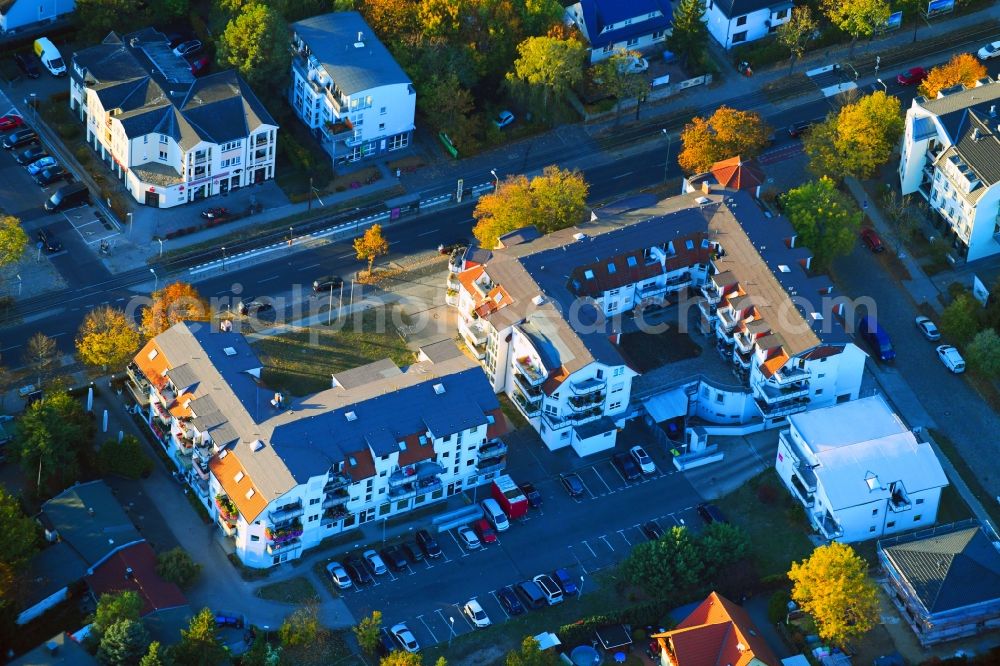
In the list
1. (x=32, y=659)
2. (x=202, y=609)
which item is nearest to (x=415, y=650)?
(x=202, y=609)

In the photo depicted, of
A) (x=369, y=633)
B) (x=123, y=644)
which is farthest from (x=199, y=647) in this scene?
(x=369, y=633)

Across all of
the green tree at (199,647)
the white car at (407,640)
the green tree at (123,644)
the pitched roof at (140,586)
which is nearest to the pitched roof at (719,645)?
the white car at (407,640)

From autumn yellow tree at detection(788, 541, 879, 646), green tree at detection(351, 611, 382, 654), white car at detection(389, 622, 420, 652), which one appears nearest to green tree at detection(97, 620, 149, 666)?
green tree at detection(351, 611, 382, 654)

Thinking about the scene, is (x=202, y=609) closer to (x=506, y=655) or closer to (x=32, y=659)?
(x=32, y=659)

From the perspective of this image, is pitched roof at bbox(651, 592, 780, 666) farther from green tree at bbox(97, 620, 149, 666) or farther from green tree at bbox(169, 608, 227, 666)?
green tree at bbox(97, 620, 149, 666)

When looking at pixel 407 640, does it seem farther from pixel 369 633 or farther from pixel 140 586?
pixel 140 586

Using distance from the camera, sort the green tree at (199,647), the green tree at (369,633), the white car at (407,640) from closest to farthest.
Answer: the green tree at (199,647) → the green tree at (369,633) → the white car at (407,640)

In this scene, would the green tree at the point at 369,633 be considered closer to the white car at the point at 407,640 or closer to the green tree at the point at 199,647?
the white car at the point at 407,640

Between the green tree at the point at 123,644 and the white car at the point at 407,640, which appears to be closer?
the green tree at the point at 123,644
